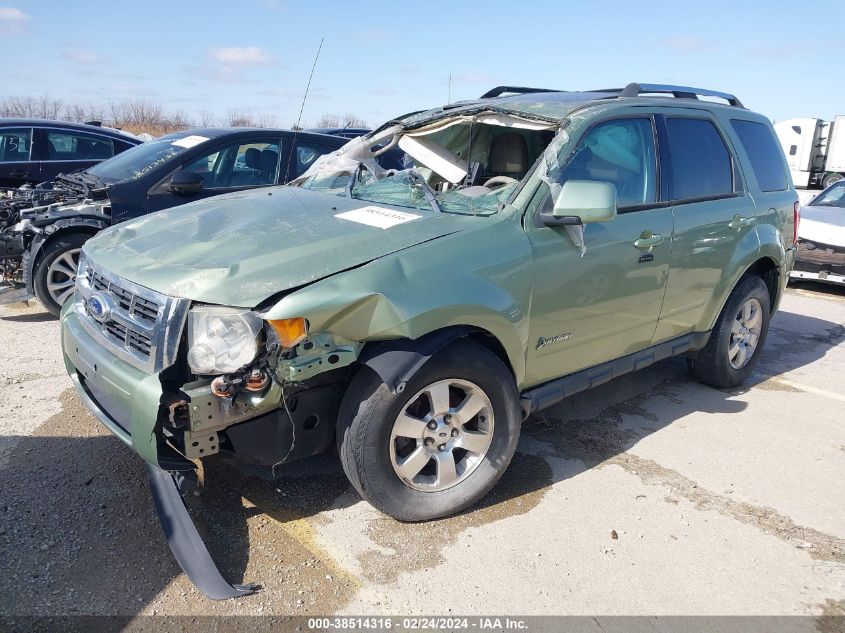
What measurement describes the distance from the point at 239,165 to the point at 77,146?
3.35m

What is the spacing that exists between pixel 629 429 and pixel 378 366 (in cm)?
227

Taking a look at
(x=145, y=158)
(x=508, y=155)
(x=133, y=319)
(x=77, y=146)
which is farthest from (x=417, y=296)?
(x=77, y=146)

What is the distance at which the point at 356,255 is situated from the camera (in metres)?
2.78

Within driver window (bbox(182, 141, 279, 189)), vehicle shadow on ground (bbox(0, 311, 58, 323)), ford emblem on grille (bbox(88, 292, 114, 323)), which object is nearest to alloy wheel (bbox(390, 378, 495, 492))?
ford emblem on grille (bbox(88, 292, 114, 323))

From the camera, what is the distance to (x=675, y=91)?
4.40m

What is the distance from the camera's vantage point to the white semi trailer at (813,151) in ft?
75.8

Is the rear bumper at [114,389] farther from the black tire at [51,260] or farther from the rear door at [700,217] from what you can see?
the rear door at [700,217]

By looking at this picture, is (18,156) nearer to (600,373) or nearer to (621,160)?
(621,160)

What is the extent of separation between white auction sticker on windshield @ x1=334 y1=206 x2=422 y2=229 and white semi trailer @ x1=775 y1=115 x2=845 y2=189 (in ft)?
81.0

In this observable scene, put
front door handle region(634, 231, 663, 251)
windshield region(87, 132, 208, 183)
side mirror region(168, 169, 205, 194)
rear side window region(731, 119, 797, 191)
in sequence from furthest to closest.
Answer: windshield region(87, 132, 208, 183)
side mirror region(168, 169, 205, 194)
rear side window region(731, 119, 797, 191)
front door handle region(634, 231, 663, 251)

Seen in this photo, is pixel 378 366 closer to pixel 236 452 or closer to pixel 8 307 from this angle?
pixel 236 452

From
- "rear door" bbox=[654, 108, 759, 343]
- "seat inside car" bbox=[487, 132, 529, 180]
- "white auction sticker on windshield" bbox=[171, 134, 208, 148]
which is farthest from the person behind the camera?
"white auction sticker on windshield" bbox=[171, 134, 208, 148]

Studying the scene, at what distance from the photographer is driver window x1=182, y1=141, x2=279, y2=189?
6180mm

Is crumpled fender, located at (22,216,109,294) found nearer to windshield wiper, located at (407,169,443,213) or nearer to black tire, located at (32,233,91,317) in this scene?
black tire, located at (32,233,91,317)
